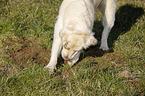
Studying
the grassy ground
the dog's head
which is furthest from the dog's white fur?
the grassy ground

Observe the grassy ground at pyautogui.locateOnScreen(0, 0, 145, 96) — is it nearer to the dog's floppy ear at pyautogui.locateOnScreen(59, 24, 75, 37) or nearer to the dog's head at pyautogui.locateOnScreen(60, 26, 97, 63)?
the dog's head at pyautogui.locateOnScreen(60, 26, 97, 63)

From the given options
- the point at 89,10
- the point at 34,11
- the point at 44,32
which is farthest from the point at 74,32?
the point at 34,11

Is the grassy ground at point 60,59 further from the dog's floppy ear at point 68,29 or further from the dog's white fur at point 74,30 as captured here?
the dog's floppy ear at point 68,29

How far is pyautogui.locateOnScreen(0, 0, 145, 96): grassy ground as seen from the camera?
3016 mm

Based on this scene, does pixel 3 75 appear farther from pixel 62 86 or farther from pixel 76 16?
pixel 76 16

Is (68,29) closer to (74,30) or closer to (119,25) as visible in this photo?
(74,30)

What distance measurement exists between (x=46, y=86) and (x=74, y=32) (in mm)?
948

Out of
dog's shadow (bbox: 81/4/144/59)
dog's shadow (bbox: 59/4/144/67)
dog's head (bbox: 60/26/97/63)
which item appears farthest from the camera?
dog's shadow (bbox: 81/4/144/59)

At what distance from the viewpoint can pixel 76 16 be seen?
10.5 ft

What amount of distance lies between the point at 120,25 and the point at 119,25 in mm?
Result: 41

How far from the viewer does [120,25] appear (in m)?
5.76

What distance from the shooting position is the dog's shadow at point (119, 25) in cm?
458

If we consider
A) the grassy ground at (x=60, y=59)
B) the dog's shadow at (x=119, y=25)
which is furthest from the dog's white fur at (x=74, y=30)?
the dog's shadow at (x=119, y=25)

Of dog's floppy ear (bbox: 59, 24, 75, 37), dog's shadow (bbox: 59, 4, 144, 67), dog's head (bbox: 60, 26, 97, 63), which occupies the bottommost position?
dog's shadow (bbox: 59, 4, 144, 67)
